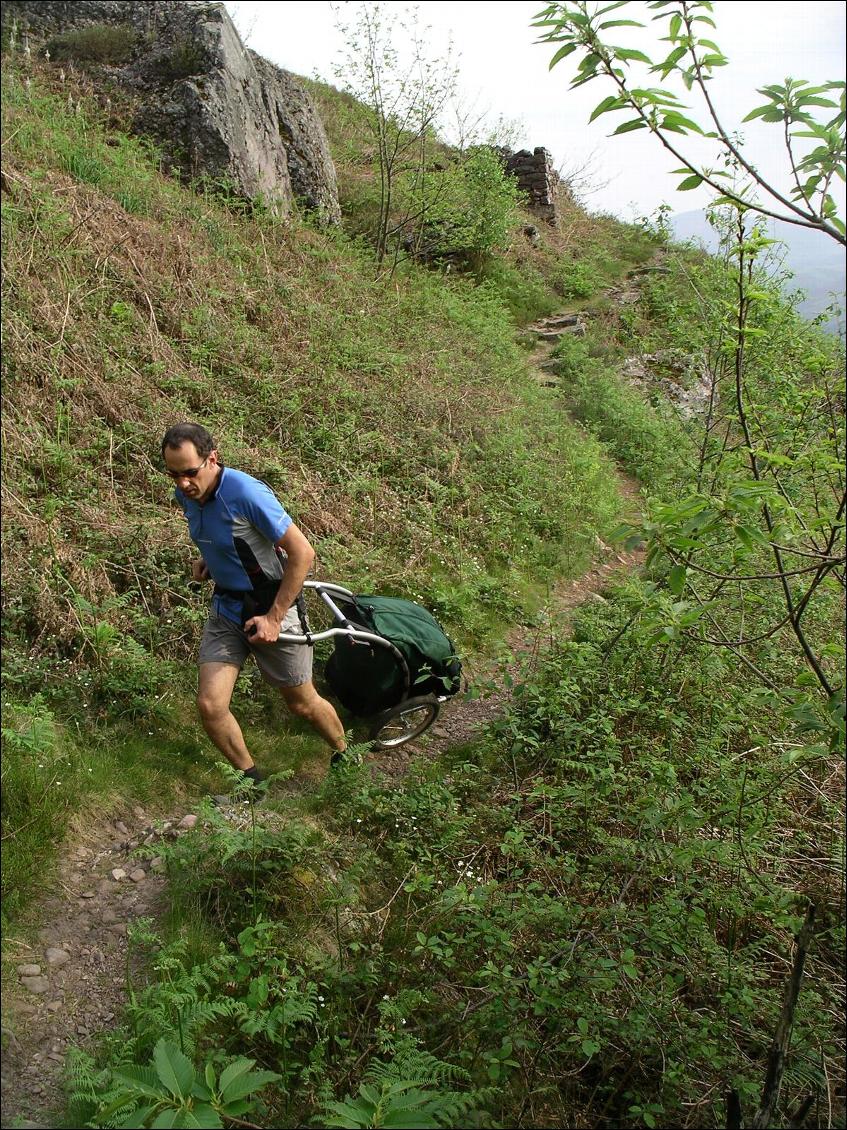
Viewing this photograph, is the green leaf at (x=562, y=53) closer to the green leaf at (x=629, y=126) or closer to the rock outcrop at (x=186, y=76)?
the green leaf at (x=629, y=126)

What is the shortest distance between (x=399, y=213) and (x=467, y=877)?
13633mm

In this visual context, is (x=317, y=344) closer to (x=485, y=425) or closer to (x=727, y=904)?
(x=485, y=425)

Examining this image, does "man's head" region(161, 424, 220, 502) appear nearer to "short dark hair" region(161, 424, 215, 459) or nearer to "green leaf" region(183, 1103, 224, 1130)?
"short dark hair" region(161, 424, 215, 459)

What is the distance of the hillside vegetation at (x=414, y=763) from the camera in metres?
3.35

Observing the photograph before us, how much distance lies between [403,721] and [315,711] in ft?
3.86

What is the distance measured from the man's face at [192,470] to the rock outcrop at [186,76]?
8695mm

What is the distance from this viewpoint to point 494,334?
14062mm

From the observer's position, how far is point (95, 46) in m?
12.1

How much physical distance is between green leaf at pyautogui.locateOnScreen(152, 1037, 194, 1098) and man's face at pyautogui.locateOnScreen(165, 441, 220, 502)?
2.63 meters

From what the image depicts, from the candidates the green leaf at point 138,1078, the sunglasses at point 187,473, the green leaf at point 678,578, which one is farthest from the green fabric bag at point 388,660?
the green leaf at point 138,1078

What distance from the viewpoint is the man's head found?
4.23 metres

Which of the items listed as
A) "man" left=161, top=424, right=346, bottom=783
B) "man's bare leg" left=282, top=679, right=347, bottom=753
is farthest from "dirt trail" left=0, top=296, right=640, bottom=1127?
"man's bare leg" left=282, top=679, right=347, bottom=753

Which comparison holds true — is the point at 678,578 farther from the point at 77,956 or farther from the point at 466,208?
the point at 466,208

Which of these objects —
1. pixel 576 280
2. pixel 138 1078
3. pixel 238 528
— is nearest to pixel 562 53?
pixel 238 528
